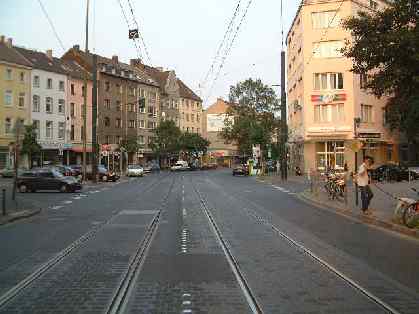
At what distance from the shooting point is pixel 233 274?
9102 mm

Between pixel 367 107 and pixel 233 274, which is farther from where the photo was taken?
pixel 367 107

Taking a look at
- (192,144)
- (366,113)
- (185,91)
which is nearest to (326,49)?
(366,113)

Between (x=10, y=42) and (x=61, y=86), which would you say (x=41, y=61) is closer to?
(x=61, y=86)

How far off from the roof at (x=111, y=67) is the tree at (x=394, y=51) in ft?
213

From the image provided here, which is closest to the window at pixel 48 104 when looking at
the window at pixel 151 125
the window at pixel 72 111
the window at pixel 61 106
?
the window at pixel 61 106

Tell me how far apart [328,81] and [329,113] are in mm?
3031

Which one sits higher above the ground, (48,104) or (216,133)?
(48,104)

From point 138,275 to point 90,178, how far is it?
142 ft

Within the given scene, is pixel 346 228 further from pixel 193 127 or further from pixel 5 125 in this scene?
pixel 193 127

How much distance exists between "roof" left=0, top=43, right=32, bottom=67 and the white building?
152cm

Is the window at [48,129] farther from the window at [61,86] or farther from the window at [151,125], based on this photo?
the window at [151,125]

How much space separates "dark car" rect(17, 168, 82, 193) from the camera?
3512 cm

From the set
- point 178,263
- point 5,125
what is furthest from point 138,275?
point 5,125

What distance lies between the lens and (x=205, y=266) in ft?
32.3
